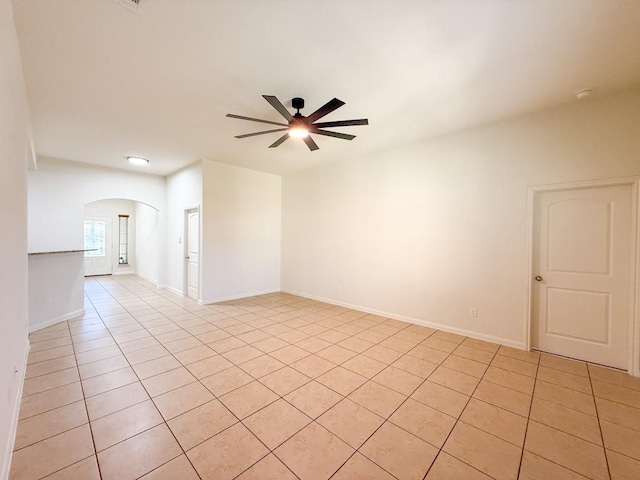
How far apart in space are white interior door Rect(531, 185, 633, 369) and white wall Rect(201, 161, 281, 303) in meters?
5.08

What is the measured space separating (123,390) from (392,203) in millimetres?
4238

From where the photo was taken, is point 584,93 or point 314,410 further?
point 584,93

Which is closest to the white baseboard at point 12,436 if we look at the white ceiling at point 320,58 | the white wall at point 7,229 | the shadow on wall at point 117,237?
the white wall at point 7,229

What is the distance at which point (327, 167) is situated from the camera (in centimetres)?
553

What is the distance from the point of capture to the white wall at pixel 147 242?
714cm

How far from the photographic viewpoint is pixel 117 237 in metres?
9.09

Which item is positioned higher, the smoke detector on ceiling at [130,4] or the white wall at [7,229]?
Result: the smoke detector on ceiling at [130,4]

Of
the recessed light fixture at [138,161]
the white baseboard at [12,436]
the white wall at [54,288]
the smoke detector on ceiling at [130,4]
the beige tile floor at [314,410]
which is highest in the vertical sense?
the smoke detector on ceiling at [130,4]

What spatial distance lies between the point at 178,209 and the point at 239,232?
5.38ft

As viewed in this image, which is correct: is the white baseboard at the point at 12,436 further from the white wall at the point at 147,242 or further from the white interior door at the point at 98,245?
the white interior door at the point at 98,245

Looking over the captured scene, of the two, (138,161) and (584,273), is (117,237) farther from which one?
(584,273)

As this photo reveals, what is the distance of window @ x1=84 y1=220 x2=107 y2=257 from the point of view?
8633 millimetres

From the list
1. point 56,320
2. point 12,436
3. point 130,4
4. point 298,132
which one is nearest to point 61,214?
point 56,320

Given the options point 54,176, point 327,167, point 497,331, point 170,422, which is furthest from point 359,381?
point 54,176
